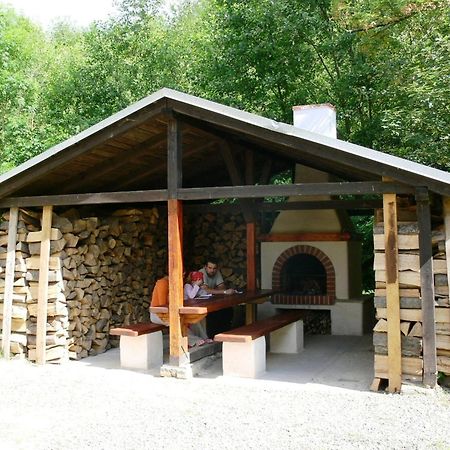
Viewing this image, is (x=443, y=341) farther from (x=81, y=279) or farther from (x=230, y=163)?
(x=81, y=279)

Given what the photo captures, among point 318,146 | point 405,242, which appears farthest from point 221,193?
point 405,242

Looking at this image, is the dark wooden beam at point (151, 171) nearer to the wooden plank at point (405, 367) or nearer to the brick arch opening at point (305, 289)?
the brick arch opening at point (305, 289)

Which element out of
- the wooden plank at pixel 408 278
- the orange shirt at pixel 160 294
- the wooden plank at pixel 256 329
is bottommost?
the wooden plank at pixel 256 329

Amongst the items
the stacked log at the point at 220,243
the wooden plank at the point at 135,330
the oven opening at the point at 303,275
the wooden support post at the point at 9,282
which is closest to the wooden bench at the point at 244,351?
the wooden plank at the point at 135,330

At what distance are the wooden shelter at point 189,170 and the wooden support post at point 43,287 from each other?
0.5 inches

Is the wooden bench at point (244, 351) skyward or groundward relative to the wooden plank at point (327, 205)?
groundward

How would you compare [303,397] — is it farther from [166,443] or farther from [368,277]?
[368,277]

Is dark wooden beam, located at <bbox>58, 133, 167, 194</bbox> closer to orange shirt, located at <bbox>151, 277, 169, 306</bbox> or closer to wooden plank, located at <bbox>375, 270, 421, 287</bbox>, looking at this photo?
orange shirt, located at <bbox>151, 277, 169, 306</bbox>

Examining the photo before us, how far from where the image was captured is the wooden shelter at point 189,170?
17.5ft

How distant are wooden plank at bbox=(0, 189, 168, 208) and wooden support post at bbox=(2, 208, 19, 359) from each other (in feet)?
0.56

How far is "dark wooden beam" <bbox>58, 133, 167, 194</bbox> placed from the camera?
A: 23.0ft

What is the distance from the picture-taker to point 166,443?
4039mm

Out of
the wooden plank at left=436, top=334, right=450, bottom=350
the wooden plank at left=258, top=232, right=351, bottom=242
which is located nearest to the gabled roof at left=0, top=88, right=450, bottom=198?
the wooden plank at left=436, top=334, right=450, bottom=350

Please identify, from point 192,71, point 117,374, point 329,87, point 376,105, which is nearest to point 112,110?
point 192,71
